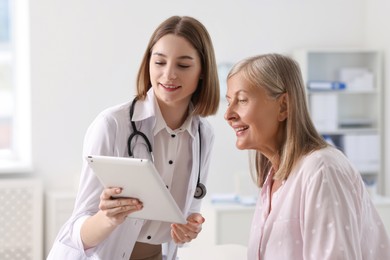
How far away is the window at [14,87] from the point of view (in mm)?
5016

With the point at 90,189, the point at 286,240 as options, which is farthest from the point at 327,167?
the point at 90,189

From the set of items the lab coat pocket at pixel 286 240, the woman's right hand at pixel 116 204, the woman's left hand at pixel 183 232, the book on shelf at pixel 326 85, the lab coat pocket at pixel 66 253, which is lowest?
the lab coat pocket at pixel 66 253

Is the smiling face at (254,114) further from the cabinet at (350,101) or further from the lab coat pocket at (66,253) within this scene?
the cabinet at (350,101)

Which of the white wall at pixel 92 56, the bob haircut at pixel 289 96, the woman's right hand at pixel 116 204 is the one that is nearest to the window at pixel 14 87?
the white wall at pixel 92 56

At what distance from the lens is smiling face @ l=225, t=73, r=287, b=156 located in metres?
1.88

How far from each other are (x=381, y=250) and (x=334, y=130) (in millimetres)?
3566

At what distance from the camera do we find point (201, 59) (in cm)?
216

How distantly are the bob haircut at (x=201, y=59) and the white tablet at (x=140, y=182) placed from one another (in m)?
0.44

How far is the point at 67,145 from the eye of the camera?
4.99 metres

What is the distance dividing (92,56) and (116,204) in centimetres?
328

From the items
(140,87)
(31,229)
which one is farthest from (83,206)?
(31,229)

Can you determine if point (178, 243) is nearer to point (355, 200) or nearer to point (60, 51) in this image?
point (355, 200)

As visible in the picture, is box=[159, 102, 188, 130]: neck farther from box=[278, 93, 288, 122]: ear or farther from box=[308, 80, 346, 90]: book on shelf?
box=[308, 80, 346, 90]: book on shelf

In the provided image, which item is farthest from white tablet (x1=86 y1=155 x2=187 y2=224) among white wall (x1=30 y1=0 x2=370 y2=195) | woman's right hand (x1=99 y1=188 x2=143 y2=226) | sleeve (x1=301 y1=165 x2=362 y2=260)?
white wall (x1=30 y1=0 x2=370 y2=195)
